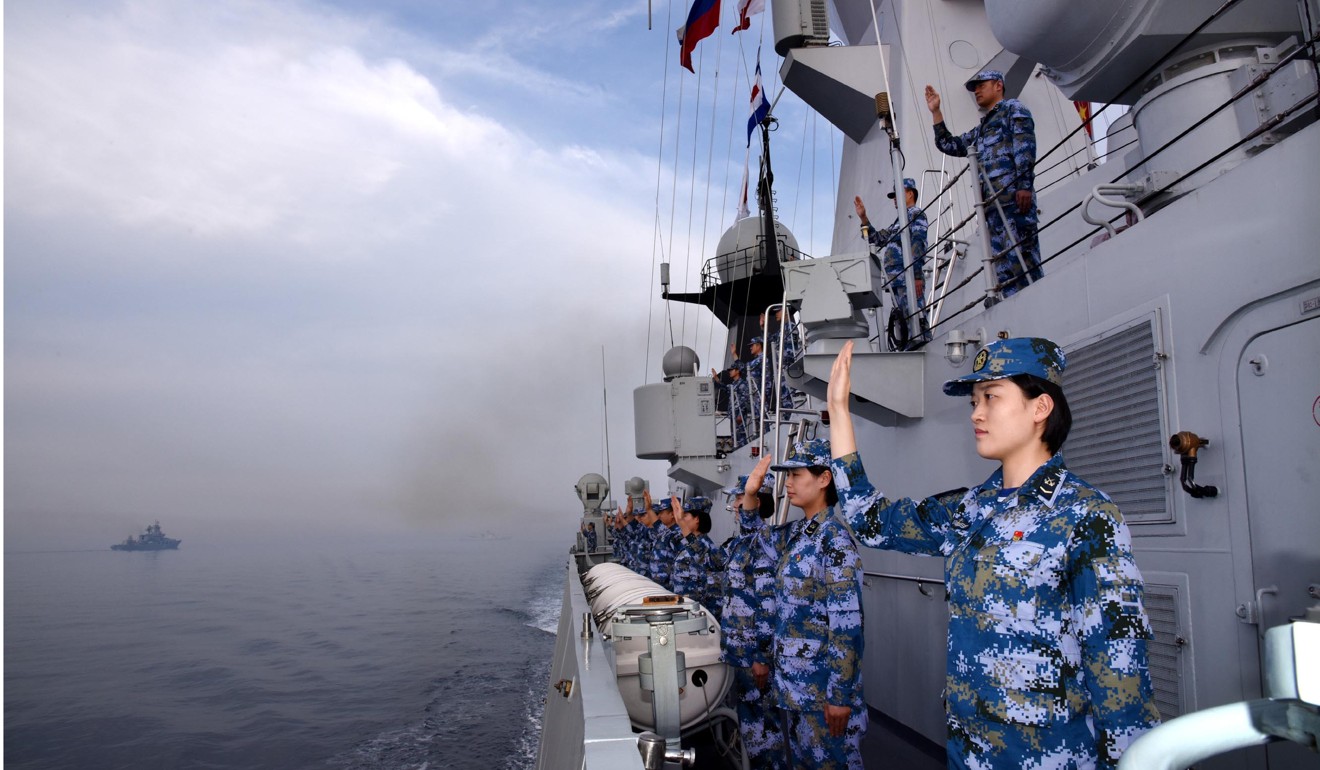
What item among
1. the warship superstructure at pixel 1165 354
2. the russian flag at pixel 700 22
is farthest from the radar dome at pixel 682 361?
the warship superstructure at pixel 1165 354

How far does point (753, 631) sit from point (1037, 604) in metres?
2.50

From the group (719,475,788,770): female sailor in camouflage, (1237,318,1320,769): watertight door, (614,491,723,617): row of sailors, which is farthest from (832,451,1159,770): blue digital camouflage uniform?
(614,491,723,617): row of sailors

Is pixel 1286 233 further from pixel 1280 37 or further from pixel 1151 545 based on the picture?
pixel 1280 37

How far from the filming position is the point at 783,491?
462 centimetres

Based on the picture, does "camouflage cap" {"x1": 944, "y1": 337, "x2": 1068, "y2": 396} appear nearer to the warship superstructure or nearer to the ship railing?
the warship superstructure

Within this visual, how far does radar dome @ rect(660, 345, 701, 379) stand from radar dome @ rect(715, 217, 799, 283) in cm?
181

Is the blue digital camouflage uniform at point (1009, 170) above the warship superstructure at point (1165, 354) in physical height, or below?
above

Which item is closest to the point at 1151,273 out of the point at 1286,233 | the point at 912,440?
the point at 1286,233

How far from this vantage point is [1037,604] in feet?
5.61

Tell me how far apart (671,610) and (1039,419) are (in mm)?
1957

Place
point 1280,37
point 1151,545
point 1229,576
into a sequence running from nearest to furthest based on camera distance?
point 1229,576
point 1151,545
point 1280,37

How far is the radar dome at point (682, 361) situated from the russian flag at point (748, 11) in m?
9.51

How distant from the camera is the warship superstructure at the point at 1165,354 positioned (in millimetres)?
2143

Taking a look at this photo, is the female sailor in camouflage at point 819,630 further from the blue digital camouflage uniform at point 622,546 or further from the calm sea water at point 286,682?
the blue digital camouflage uniform at point 622,546
